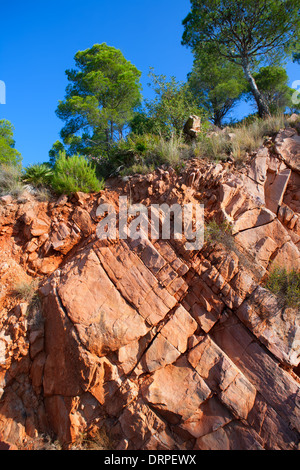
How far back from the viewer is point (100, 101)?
11047 millimetres

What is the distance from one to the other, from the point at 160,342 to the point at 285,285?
270 centimetres

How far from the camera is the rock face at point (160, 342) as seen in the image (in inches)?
168

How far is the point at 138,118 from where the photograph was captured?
10.5 m

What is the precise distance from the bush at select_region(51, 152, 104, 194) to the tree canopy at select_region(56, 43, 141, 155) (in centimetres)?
345

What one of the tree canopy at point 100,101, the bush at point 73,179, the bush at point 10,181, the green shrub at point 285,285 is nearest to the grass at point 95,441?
the green shrub at point 285,285

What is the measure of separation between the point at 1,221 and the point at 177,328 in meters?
4.90

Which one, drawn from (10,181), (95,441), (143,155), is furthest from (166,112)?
(95,441)

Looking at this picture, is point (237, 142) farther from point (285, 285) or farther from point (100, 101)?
point (100, 101)

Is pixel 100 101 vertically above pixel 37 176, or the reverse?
pixel 100 101

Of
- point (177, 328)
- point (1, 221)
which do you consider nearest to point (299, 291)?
point (177, 328)

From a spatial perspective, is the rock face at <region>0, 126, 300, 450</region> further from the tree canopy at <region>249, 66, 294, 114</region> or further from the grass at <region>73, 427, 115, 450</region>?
the tree canopy at <region>249, 66, 294, 114</region>

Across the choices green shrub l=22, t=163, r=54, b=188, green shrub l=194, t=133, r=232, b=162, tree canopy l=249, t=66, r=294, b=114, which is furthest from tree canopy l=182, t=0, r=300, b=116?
green shrub l=22, t=163, r=54, b=188
